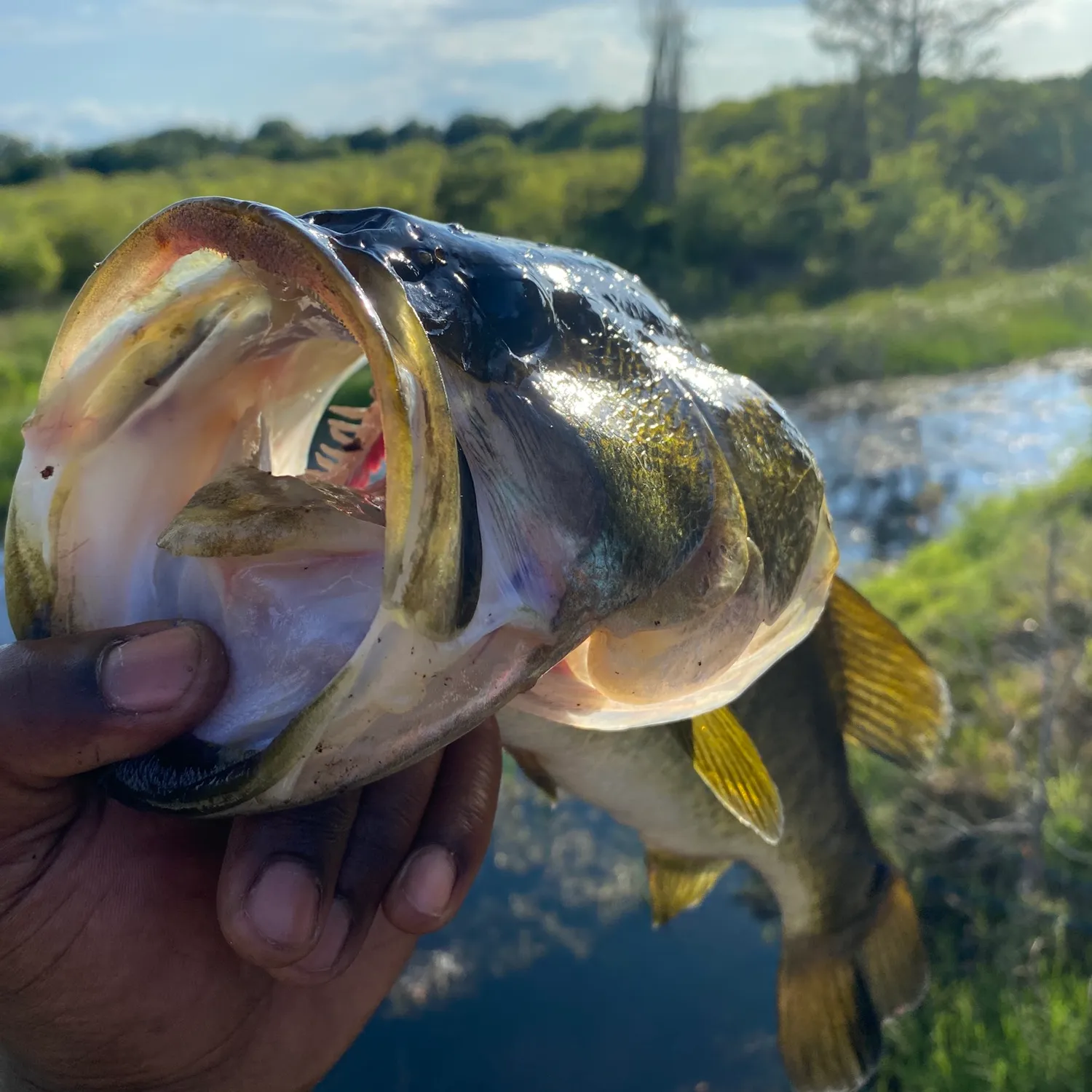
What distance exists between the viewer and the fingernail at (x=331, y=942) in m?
1.16

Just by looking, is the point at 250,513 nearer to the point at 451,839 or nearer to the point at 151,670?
the point at 151,670

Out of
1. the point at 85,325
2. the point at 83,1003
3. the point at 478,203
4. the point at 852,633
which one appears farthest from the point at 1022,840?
the point at 478,203

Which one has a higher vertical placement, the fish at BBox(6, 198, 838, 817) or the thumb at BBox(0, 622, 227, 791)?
the fish at BBox(6, 198, 838, 817)

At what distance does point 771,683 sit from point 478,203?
19758mm

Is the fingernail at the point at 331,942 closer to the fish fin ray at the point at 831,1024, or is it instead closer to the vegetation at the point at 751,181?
the fish fin ray at the point at 831,1024

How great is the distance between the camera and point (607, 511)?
0.89 m

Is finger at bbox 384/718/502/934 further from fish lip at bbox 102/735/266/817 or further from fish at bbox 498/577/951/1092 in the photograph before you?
fish lip at bbox 102/735/266/817

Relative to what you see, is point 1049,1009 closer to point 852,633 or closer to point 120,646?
point 852,633

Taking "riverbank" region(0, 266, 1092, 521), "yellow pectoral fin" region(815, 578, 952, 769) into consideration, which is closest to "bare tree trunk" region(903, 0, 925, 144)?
"riverbank" region(0, 266, 1092, 521)

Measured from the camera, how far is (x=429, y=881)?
51.3 inches

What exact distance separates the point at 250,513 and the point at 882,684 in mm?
1324

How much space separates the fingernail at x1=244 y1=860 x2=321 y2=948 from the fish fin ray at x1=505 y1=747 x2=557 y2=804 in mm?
531

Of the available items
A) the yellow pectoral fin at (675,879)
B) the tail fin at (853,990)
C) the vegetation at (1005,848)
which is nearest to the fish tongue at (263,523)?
the yellow pectoral fin at (675,879)

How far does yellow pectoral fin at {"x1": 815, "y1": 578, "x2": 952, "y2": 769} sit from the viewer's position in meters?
1.82
